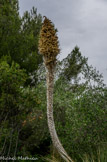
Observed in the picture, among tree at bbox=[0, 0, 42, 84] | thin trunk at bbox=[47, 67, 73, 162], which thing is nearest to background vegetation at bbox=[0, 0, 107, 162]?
thin trunk at bbox=[47, 67, 73, 162]

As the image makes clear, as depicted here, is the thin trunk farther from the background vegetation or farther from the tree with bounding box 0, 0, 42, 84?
the tree with bounding box 0, 0, 42, 84

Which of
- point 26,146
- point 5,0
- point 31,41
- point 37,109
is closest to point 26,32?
point 31,41

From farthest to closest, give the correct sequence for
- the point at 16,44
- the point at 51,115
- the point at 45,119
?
the point at 16,44
the point at 45,119
the point at 51,115

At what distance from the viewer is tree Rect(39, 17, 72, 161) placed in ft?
20.4

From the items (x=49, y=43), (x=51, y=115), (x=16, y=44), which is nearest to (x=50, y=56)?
(x=49, y=43)

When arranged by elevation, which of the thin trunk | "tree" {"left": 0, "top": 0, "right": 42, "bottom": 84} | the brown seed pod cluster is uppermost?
"tree" {"left": 0, "top": 0, "right": 42, "bottom": 84}

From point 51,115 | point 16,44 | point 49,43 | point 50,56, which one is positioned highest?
point 16,44

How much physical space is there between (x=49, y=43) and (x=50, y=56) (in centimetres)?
36

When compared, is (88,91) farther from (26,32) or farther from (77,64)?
(77,64)

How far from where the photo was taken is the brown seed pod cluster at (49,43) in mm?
6238

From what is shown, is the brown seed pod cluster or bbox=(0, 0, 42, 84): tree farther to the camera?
bbox=(0, 0, 42, 84): tree

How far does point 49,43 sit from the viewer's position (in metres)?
6.27

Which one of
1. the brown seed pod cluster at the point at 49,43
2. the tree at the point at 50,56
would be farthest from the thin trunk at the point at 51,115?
the brown seed pod cluster at the point at 49,43

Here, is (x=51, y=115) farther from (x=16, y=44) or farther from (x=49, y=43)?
(x=16, y=44)
